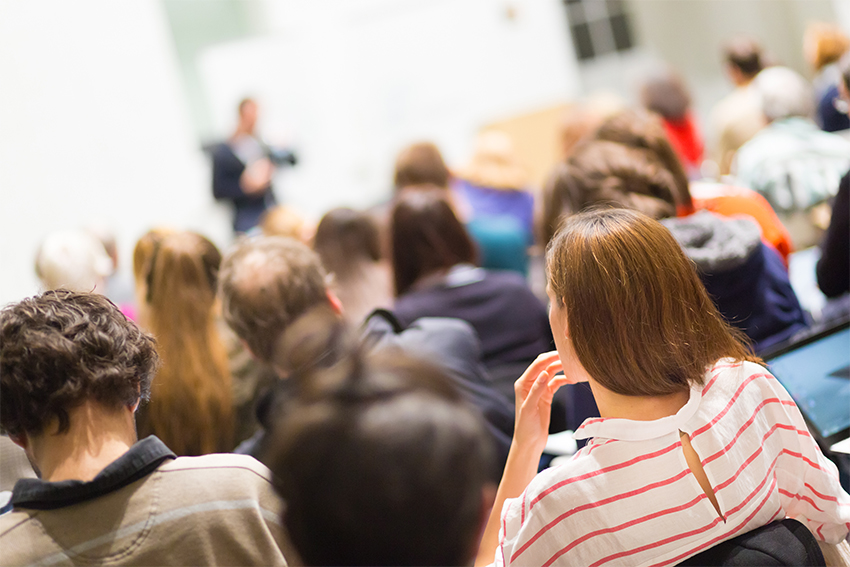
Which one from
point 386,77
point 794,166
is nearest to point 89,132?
point 386,77

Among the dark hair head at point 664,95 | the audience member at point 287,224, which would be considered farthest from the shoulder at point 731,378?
the dark hair head at point 664,95

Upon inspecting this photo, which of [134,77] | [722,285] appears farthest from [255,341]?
[134,77]

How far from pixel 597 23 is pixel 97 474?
851cm

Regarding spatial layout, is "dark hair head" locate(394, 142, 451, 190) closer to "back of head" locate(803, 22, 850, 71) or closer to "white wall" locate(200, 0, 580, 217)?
"back of head" locate(803, 22, 850, 71)

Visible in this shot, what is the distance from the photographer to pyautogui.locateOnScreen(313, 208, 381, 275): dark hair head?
114 inches

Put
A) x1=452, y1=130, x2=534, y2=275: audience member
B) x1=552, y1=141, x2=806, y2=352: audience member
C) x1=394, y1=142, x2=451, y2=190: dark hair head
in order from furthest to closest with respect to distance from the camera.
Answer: x1=452, y1=130, x2=534, y2=275: audience member
x1=394, y1=142, x2=451, y2=190: dark hair head
x1=552, y1=141, x2=806, y2=352: audience member

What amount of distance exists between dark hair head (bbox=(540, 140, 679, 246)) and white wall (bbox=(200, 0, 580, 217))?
5.03m

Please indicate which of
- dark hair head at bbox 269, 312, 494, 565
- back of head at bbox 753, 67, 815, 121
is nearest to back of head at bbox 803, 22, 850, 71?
Result: back of head at bbox 753, 67, 815, 121

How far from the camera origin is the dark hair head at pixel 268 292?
184 centimetres

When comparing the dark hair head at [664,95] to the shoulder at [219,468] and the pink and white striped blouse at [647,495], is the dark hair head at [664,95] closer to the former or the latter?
the pink and white striped blouse at [647,495]

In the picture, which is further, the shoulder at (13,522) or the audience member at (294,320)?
the audience member at (294,320)

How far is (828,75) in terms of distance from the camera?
14.0 feet

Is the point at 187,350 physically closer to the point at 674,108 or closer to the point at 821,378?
the point at 821,378

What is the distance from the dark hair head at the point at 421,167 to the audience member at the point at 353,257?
3.41 feet
